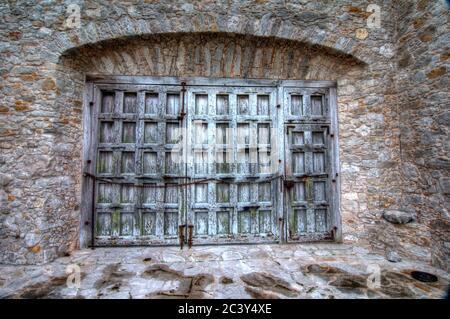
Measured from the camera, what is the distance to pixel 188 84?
3.26m

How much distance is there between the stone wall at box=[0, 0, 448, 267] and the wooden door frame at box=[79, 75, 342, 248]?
8cm

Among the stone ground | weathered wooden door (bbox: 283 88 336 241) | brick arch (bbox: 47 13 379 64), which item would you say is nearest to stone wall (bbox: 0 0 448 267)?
brick arch (bbox: 47 13 379 64)

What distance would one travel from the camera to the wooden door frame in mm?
3090

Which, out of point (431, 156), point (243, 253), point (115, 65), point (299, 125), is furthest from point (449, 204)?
point (115, 65)

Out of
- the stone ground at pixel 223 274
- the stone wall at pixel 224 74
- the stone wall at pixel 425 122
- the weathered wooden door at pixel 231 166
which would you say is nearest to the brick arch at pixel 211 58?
the stone wall at pixel 224 74

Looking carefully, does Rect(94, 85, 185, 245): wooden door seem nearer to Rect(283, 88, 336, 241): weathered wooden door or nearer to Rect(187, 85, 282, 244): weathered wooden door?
Rect(187, 85, 282, 244): weathered wooden door

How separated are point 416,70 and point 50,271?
4.79m

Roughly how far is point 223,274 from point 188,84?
248 centimetres

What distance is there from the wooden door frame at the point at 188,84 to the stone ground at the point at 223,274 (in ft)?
1.07

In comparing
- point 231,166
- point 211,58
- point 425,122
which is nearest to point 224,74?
point 211,58

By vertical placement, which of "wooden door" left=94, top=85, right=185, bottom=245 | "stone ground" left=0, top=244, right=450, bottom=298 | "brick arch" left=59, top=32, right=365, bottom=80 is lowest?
"stone ground" left=0, top=244, right=450, bottom=298

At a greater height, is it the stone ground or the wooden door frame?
the wooden door frame

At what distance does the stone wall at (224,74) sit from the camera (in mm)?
2648

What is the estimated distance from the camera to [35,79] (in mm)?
2748
